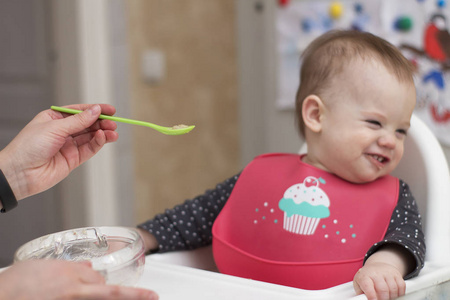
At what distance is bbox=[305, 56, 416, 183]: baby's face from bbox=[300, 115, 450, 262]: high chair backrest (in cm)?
5

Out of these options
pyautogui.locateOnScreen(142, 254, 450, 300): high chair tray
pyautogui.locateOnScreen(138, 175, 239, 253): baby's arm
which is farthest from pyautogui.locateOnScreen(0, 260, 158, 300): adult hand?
pyautogui.locateOnScreen(138, 175, 239, 253): baby's arm

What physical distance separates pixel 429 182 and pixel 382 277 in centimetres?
32

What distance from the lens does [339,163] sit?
98 centimetres

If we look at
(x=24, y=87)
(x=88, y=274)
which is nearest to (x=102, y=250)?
(x=88, y=274)

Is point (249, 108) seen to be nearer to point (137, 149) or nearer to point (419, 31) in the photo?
point (137, 149)

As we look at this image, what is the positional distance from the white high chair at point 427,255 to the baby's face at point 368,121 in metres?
0.06

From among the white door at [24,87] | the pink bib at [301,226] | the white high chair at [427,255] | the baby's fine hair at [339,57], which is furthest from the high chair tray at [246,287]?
the white door at [24,87]

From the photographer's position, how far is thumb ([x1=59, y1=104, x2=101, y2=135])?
0.86 metres

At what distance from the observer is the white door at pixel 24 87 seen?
2.33 metres

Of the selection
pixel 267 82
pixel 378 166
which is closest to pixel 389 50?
pixel 378 166

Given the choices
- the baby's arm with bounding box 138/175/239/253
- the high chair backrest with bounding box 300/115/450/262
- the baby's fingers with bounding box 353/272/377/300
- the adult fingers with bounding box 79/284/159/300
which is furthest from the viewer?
the baby's arm with bounding box 138/175/239/253

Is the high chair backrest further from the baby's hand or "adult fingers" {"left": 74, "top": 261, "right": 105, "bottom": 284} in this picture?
"adult fingers" {"left": 74, "top": 261, "right": 105, "bottom": 284}

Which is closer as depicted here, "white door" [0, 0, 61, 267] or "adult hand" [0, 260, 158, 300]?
"adult hand" [0, 260, 158, 300]

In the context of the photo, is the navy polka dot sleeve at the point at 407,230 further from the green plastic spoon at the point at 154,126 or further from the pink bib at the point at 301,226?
the green plastic spoon at the point at 154,126
